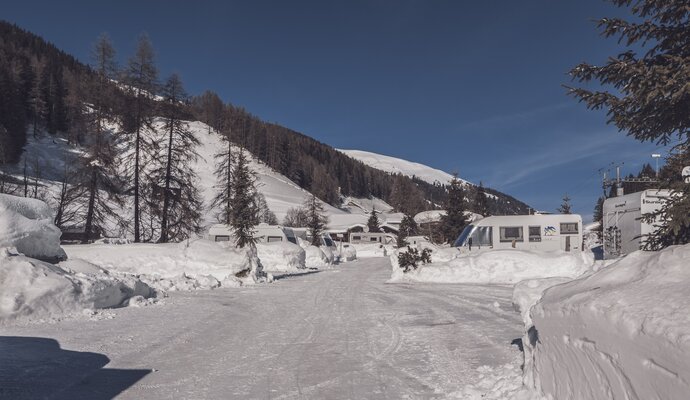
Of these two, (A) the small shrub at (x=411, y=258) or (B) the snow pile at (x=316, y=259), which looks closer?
(A) the small shrub at (x=411, y=258)

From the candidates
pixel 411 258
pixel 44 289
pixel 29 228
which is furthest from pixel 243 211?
pixel 44 289

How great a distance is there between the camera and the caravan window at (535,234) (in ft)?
82.5

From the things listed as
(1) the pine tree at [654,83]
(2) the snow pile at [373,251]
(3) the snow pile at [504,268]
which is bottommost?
(2) the snow pile at [373,251]

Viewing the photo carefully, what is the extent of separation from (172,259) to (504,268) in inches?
497

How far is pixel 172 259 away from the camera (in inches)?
692

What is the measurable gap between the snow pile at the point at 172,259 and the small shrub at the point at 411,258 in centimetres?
576

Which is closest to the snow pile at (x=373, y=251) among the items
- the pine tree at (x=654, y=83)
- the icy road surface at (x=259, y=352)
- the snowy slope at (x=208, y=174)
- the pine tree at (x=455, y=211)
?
the snowy slope at (x=208, y=174)

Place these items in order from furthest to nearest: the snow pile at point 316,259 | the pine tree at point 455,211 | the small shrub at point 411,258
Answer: the pine tree at point 455,211, the snow pile at point 316,259, the small shrub at point 411,258

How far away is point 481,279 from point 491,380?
12.9 metres

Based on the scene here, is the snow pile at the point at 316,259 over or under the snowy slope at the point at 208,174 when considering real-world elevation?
under

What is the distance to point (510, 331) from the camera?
7582 millimetres

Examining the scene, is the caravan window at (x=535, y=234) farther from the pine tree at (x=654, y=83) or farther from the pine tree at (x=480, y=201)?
the pine tree at (x=480, y=201)

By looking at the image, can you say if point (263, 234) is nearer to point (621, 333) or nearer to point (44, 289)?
point (44, 289)

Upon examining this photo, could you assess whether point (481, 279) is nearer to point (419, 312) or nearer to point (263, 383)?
point (419, 312)
